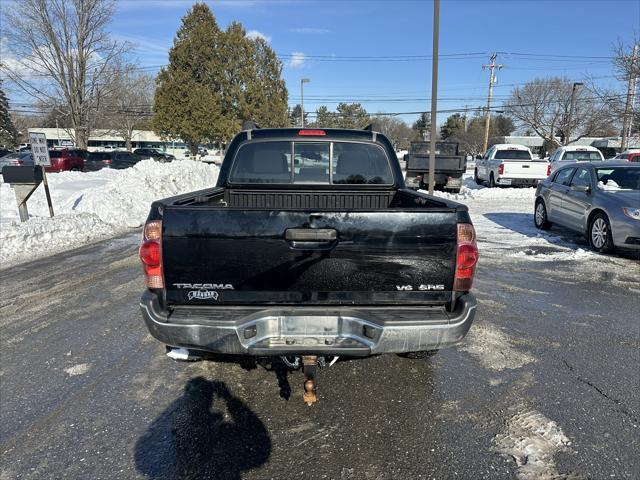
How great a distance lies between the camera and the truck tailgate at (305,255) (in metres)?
2.62

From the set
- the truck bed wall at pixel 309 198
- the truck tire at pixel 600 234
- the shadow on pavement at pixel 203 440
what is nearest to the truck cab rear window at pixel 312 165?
the truck bed wall at pixel 309 198

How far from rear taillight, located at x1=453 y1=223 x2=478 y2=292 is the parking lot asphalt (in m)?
1.05

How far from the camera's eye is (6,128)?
205ft

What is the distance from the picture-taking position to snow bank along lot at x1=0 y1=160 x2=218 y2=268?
328 inches

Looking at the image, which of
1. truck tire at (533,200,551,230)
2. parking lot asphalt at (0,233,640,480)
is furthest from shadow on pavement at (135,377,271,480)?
truck tire at (533,200,551,230)

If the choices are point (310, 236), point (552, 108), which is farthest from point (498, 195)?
point (552, 108)

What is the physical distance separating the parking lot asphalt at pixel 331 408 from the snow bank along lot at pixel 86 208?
14.0 feet

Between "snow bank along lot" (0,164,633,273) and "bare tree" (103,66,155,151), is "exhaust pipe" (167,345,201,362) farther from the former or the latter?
"bare tree" (103,66,155,151)

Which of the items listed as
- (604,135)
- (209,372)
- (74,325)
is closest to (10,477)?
(209,372)

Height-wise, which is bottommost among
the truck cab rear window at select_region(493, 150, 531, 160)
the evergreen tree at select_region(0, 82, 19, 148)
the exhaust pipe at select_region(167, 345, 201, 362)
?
the exhaust pipe at select_region(167, 345, 201, 362)

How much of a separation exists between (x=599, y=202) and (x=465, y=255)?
22.2ft

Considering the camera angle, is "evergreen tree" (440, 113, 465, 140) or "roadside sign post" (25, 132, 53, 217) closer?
"roadside sign post" (25, 132, 53, 217)

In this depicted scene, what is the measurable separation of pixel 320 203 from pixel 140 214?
31.1 feet

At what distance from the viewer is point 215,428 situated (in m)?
2.86
